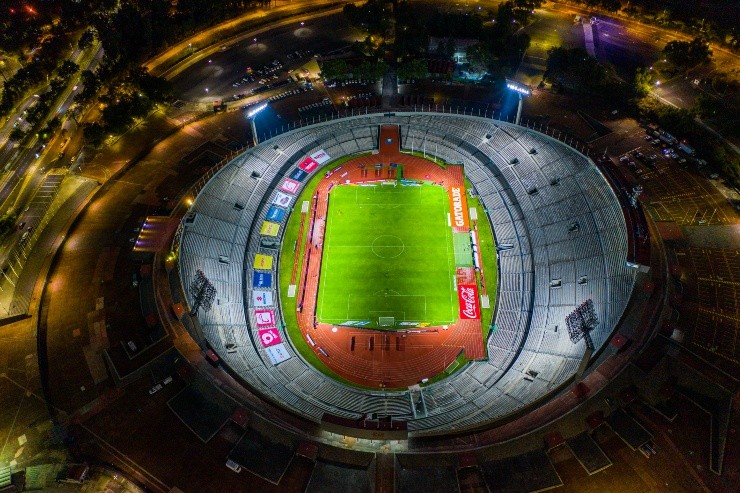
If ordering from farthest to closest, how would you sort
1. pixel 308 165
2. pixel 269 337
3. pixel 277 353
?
pixel 308 165 → pixel 269 337 → pixel 277 353

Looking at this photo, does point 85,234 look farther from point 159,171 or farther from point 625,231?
point 625,231

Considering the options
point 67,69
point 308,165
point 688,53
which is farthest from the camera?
point 67,69

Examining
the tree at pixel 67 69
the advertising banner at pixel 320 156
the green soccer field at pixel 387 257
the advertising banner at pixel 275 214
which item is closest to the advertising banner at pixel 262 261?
the advertising banner at pixel 275 214

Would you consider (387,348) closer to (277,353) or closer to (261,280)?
Result: (277,353)

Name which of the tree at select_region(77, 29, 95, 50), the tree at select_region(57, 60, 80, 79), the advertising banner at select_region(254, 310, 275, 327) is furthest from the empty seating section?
the tree at select_region(77, 29, 95, 50)

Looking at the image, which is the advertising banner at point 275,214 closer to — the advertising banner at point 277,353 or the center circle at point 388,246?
the center circle at point 388,246

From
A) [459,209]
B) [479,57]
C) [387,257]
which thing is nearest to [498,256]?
[459,209]

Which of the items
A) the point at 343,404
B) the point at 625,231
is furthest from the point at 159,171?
the point at 625,231

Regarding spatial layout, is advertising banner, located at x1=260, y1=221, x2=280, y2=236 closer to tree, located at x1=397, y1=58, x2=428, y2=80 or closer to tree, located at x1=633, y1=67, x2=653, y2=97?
tree, located at x1=397, y1=58, x2=428, y2=80
